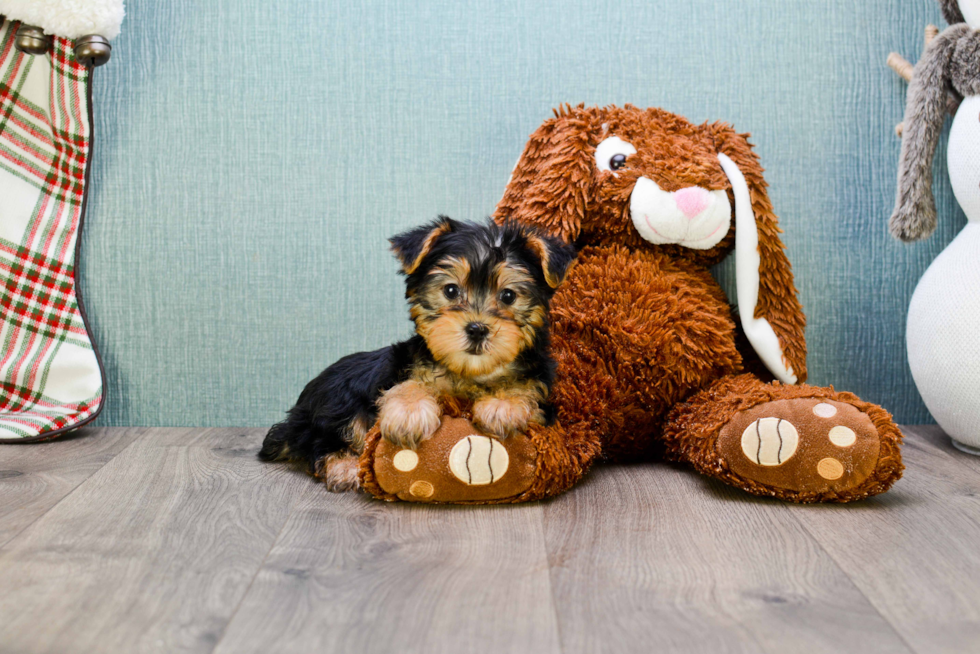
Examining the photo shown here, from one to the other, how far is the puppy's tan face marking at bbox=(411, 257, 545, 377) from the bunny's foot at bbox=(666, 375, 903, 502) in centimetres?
56

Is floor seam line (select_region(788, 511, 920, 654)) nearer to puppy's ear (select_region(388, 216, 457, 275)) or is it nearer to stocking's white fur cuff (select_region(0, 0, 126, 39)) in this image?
puppy's ear (select_region(388, 216, 457, 275))

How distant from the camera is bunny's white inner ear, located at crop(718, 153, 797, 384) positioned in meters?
2.19

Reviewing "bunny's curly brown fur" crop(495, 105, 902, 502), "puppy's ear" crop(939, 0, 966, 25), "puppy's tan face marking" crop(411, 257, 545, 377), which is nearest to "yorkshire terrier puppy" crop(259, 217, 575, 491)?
"puppy's tan face marking" crop(411, 257, 545, 377)

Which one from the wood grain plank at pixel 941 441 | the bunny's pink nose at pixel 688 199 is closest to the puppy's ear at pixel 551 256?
the bunny's pink nose at pixel 688 199

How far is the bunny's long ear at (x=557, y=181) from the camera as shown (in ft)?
7.09

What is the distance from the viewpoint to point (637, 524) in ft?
5.70

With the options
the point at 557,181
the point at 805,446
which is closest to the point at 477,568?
the point at 805,446

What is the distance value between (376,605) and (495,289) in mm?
727

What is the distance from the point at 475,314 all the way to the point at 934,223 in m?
1.49

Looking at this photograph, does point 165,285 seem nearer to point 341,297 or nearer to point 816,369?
point 341,297

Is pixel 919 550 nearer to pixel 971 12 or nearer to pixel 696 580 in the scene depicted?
pixel 696 580

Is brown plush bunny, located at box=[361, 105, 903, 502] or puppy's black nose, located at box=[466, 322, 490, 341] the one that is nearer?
puppy's black nose, located at box=[466, 322, 490, 341]

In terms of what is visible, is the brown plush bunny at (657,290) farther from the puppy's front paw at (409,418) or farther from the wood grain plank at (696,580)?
the puppy's front paw at (409,418)

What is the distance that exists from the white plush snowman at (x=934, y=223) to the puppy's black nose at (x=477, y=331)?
141 cm
